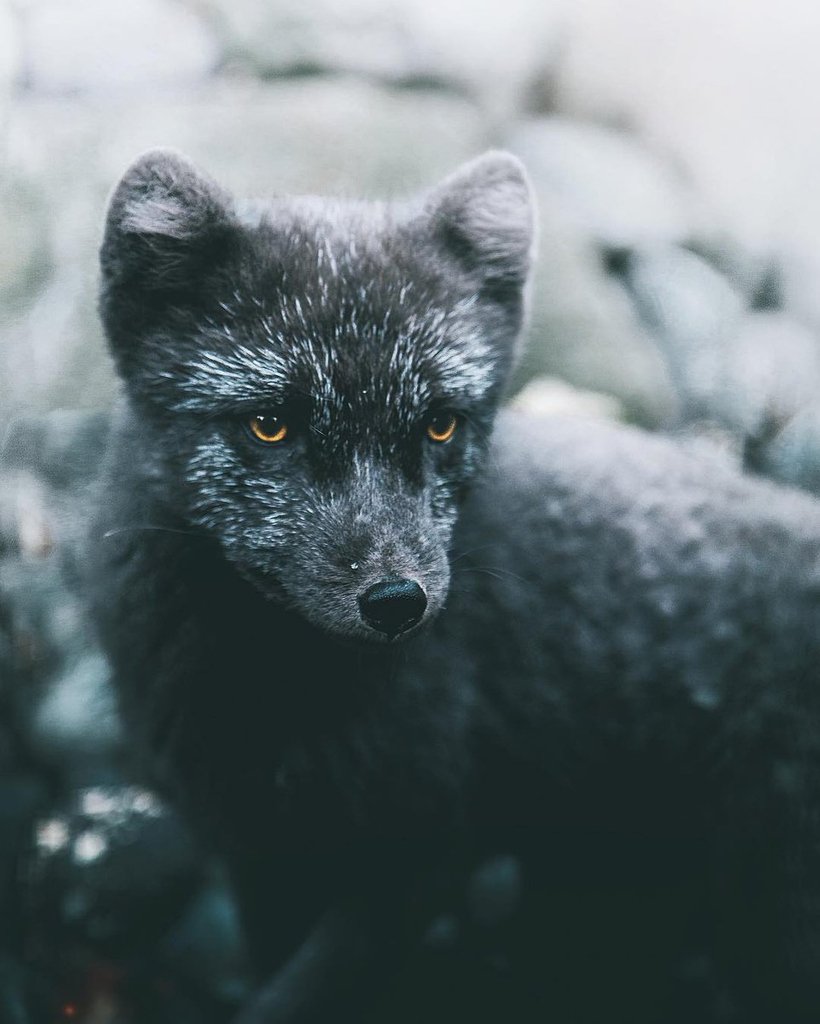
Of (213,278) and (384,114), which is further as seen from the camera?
(384,114)

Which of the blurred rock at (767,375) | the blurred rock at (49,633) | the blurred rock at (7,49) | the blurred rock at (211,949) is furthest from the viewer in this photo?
the blurred rock at (767,375)

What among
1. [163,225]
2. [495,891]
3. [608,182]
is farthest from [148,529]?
[608,182]

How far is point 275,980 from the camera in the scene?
319 cm

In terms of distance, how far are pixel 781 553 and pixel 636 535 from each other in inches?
16.7

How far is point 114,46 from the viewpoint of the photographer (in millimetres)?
5293

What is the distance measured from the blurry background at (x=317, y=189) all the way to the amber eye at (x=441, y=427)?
1.03m

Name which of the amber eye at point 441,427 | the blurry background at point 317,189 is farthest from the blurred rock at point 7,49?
the amber eye at point 441,427

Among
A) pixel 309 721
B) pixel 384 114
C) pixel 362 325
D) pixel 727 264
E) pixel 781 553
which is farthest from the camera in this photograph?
pixel 727 264

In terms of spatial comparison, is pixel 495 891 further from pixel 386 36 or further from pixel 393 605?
pixel 386 36

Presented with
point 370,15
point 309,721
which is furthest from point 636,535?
point 370,15

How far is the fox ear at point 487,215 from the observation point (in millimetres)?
2602

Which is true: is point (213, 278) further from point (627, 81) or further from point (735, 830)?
point (627, 81)

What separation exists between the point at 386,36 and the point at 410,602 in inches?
194

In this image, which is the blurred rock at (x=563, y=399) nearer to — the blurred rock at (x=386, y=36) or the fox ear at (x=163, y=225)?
the blurred rock at (x=386, y=36)
